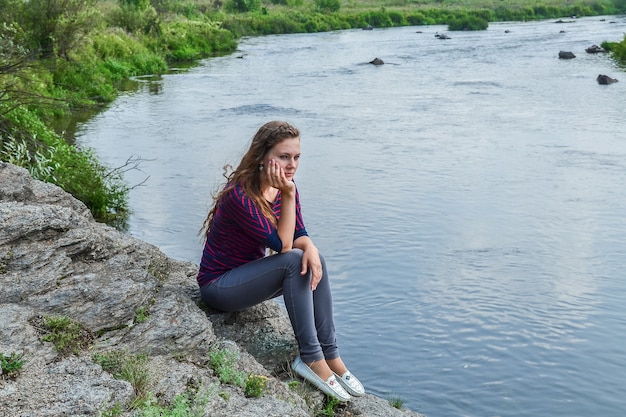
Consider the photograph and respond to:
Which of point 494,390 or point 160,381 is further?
point 494,390

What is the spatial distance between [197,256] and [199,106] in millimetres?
11001

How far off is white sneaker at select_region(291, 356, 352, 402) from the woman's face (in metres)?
1.07

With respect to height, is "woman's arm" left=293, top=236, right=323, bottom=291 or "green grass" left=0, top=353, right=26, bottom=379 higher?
"woman's arm" left=293, top=236, right=323, bottom=291

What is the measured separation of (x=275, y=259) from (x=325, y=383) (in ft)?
2.30

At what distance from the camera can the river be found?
679 cm

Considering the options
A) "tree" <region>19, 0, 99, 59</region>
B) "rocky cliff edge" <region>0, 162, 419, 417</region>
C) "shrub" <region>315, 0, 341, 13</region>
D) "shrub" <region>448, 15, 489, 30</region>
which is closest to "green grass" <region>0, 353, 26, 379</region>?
"rocky cliff edge" <region>0, 162, 419, 417</region>

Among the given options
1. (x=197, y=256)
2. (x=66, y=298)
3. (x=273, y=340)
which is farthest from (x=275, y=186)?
(x=197, y=256)

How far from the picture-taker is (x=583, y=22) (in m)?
49.8

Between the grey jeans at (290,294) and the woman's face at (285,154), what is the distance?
0.50 m

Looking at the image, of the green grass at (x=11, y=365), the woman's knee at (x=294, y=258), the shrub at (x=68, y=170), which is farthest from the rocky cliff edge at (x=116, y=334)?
the shrub at (x=68, y=170)

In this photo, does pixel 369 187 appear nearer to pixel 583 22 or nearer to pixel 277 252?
pixel 277 252

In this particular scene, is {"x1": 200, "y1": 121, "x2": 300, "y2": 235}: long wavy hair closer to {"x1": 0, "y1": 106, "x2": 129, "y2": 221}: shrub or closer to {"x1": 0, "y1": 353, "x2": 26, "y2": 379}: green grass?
{"x1": 0, "y1": 353, "x2": 26, "y2": 379}: green grass

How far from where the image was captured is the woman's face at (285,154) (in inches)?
185

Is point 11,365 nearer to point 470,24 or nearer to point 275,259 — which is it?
point 275,259
